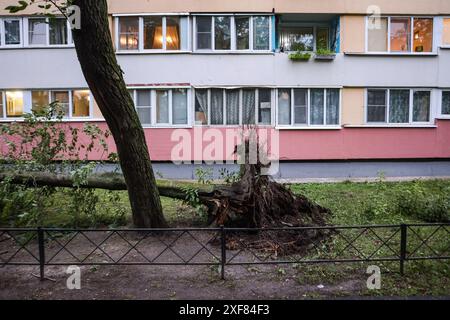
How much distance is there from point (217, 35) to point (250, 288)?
1254cm

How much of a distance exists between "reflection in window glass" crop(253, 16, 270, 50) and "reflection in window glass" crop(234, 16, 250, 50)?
30 cm

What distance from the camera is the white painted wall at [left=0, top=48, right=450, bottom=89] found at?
15.1 m

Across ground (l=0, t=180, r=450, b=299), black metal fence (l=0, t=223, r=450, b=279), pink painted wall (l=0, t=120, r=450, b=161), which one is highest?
pink painted wall (l=0, t=120, r=450, b=161)

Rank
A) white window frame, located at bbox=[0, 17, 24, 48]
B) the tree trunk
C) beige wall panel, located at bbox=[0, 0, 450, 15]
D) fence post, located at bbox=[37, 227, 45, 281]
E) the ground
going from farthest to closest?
white window frame, located at bbox=[0, 17, 24, 48] → beige wall panel, located at bbox=[0, 0, 450, 15] → the tree trunk → fence post, located at bbox=[37, 227, 45, 281] → the ground

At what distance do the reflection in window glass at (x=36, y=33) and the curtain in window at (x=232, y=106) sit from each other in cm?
811

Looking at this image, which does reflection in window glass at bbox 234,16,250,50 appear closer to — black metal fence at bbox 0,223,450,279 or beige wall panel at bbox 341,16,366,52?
beige wall panel at bbox 341,16,366,52

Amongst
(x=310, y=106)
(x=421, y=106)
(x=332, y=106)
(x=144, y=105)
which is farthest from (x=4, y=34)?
(x=421, y=106)

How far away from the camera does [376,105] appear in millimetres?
15508

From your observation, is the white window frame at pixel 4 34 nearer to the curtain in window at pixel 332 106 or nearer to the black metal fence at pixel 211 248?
the black metal fence at pixel 211 248

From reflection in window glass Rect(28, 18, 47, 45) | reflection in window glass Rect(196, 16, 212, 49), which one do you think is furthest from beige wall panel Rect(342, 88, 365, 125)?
reflection in window glass Rect(28, 18, 47, 45)

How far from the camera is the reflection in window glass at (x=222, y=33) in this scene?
50.3 ft

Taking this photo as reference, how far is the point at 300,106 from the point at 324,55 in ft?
7.38

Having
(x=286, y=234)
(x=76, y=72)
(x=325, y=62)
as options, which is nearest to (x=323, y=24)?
(x=325, y=62)

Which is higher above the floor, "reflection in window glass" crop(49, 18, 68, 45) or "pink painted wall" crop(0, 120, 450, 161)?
"reflection in window glass" crop(49, 18, 68, 45)
